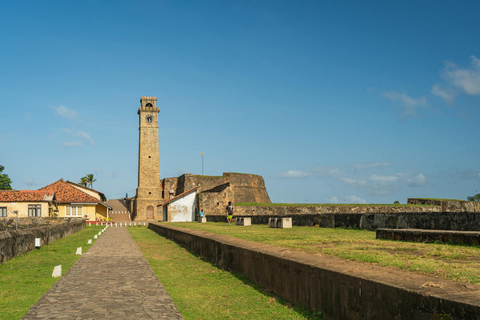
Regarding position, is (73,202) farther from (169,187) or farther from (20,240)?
(20,240)

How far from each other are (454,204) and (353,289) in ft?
175

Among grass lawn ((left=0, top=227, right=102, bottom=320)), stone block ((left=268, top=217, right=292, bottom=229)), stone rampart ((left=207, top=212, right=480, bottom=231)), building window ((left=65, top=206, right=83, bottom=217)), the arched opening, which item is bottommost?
the arched opening

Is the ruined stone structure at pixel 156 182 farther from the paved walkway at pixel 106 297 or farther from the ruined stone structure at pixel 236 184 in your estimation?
the paved walkway at pixel 106 297

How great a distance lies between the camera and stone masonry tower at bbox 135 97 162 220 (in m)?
71.8

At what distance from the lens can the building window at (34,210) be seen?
159 ft

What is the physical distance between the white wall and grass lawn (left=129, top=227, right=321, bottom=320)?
3670 centimetres

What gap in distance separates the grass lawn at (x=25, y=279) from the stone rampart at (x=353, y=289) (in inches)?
139

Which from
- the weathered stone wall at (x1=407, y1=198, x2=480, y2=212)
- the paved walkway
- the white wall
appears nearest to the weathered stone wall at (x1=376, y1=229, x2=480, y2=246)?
the paved walkway

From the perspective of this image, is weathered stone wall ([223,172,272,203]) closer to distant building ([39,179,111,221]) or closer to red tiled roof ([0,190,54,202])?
distant building ([39,179,111,221])

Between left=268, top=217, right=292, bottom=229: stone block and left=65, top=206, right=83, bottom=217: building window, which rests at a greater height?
left=268, top=217, right=292, bottom=229: stone block

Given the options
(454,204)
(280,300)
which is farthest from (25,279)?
(454,204)

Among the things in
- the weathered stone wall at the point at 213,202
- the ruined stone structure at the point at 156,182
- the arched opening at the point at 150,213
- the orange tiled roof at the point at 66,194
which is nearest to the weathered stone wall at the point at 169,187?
the ruined stone structure at the point at 156,182

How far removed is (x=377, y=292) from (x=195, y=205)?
44.1m

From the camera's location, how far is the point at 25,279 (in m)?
8.93
